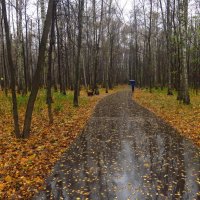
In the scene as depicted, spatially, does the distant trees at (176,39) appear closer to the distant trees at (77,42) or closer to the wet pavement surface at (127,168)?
Answer: the distant trees at (77,42)

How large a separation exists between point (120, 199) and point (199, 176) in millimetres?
2120

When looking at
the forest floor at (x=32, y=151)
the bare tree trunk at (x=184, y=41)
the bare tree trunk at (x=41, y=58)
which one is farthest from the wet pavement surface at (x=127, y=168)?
the bare tree trunk at (x=184, y=41)

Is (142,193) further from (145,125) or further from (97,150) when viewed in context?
(145,125)

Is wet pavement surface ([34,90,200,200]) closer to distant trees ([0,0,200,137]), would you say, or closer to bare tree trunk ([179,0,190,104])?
distant trees ([0,0,200,137])

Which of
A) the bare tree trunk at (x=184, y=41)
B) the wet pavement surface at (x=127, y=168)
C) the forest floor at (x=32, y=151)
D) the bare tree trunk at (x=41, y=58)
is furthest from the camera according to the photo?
the bare tree trunk at (x=184, y=41)

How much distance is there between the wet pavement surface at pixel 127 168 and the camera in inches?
201

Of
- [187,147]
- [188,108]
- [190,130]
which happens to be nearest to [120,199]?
[187,147]

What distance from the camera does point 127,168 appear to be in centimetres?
645

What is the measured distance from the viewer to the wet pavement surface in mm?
5117

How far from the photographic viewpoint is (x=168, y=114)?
567 inches

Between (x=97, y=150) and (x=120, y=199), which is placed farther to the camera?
(x=97, y=150)

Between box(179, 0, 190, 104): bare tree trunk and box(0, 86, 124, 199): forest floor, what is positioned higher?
box(179, 0, 190, 104): bare tree trunk

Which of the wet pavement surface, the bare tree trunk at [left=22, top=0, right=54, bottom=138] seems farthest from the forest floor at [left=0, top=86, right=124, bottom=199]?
the bare tree trunk at [left=22, top=0, right=54, bottom=138]

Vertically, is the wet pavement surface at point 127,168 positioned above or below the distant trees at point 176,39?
below
